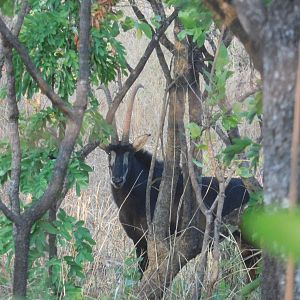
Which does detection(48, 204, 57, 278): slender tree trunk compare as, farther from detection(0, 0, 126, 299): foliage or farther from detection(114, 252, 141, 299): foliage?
detection(114, 252, 141, 299): foliage

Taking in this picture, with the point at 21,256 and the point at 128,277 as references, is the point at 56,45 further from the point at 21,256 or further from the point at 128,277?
the point at 128,277

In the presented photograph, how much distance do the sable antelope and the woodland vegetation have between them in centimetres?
20

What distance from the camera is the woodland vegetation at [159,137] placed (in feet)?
5.33

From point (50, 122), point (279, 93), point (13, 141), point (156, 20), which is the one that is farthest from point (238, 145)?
point (156, 20)

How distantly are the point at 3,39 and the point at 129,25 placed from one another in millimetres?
1664

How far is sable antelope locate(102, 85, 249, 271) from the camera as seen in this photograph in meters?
7.55

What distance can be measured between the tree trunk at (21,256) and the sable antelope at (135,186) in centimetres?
401

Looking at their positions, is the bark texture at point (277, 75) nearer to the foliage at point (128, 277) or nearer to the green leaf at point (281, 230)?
the green leaf at point (281, 230)

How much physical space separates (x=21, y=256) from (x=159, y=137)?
254 cm

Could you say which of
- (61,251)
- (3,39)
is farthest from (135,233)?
(3,39)

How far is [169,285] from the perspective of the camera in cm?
573

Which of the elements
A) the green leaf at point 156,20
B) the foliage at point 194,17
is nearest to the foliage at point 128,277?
the green leaf at point 156,20

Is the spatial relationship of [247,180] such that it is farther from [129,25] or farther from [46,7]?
[46,7]

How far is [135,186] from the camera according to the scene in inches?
324
